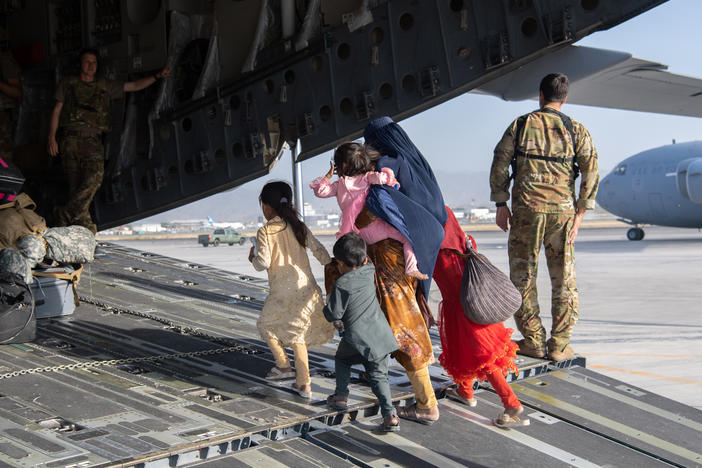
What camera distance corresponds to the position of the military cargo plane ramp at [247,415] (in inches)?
122

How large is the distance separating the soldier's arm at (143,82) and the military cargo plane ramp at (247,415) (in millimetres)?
2943

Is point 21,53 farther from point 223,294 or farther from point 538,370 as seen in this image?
point 538,370

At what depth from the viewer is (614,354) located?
785cm

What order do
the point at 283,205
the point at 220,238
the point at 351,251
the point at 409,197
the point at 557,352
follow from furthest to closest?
the point at 220,238 → the point at 557,352 → the point at 283,205 → the point at 409,197 → the point at 351,251

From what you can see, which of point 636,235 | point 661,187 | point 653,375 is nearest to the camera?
point 653,375

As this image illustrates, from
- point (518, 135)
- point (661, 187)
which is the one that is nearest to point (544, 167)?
point (518, 135)

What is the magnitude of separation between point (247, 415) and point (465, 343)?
4.05ft

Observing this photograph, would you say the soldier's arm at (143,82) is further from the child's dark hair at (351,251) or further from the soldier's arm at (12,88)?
the child's dark hair at (351,251)

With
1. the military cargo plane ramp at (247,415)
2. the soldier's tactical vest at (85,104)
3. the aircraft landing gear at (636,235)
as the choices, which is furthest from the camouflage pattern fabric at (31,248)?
the aircraft landing gear at (636,235)

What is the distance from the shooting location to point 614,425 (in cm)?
390

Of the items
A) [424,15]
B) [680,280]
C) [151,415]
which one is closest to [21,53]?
[424,15]

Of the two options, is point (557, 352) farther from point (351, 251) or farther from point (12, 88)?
point (12, 88)

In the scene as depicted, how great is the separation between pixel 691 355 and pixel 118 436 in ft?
22.2

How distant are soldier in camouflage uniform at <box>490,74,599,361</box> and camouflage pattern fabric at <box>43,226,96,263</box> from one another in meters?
3.36
